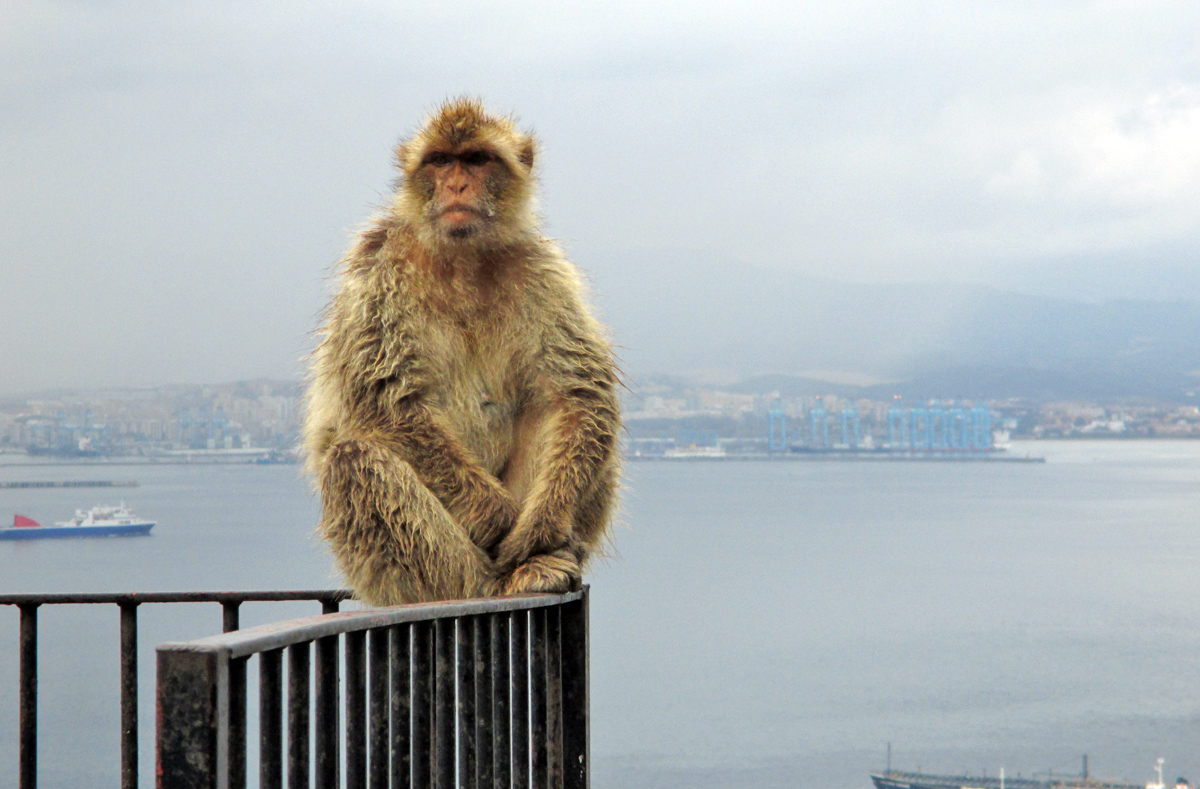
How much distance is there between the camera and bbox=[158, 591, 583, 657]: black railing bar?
141 cm

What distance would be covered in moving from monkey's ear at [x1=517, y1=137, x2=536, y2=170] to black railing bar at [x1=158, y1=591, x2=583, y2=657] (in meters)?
1.60

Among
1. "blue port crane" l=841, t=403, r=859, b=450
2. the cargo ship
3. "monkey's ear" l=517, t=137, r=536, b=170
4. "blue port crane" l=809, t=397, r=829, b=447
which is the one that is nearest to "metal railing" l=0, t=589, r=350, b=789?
"monkey's ear" l=517, t=137, r=536, b=170

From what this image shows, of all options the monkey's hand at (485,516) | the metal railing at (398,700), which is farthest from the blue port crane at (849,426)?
the metal railing at (398,700)

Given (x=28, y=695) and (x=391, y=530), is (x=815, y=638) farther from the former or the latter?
(x=28, y=695)

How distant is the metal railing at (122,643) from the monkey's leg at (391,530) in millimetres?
228

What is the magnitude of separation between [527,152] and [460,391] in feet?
2.75

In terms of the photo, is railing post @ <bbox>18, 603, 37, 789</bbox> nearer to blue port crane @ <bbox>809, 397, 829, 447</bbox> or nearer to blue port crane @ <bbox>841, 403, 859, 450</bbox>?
blue port crane @ <bbox>809, 397, 829, 447</bbox>

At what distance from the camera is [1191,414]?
581 ft

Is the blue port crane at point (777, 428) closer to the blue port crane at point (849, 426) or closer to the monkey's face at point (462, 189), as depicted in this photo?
the blue port crane at point (849, 426)

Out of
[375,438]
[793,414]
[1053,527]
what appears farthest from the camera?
[793,414]

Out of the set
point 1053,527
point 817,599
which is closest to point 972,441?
point 1053,527

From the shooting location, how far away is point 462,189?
11.6 feet

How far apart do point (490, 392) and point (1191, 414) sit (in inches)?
7653

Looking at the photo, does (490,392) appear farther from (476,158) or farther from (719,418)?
(719,418)
